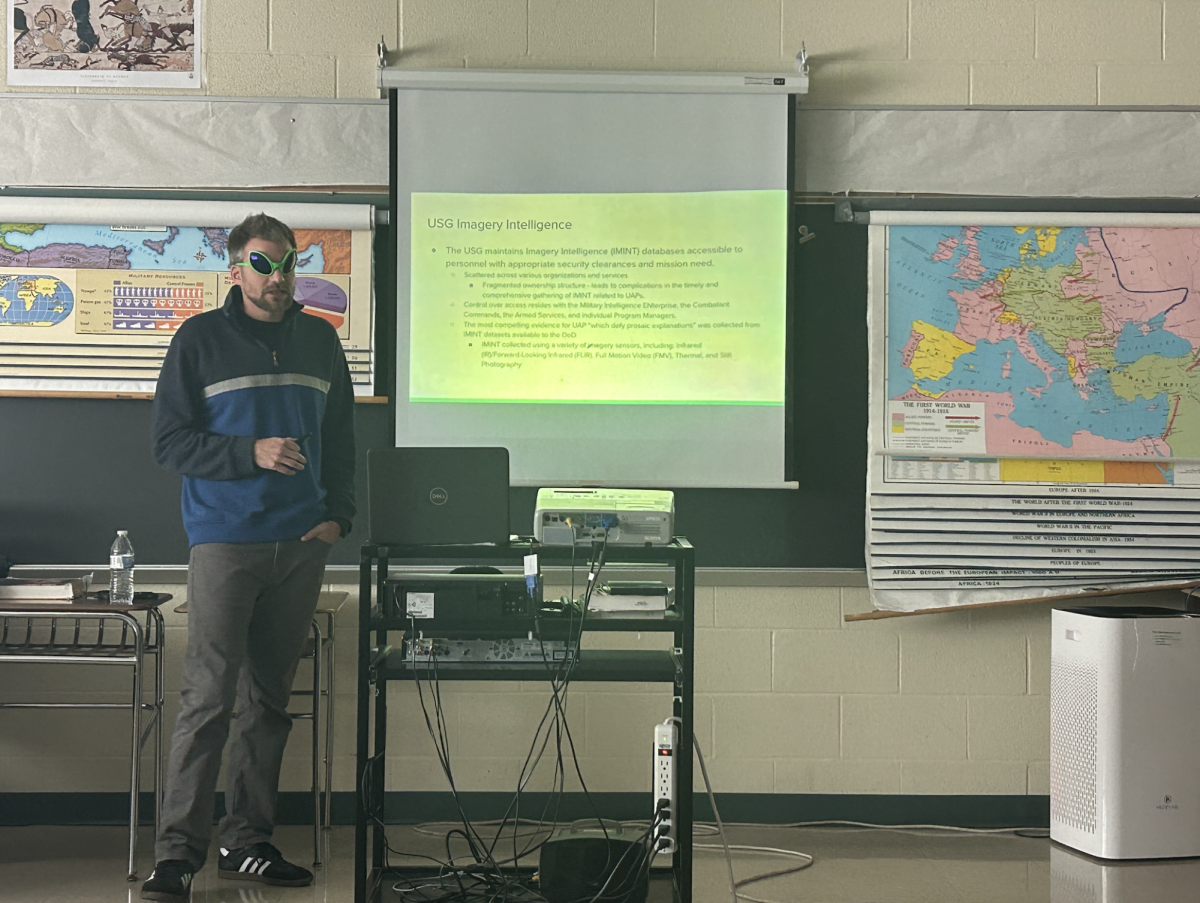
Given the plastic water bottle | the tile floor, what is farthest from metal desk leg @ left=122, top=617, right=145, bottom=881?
the plastic water bottle

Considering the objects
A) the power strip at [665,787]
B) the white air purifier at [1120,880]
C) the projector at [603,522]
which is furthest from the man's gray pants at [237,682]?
the white air purifier at [1120,880]

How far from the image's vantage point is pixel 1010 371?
3.49 m

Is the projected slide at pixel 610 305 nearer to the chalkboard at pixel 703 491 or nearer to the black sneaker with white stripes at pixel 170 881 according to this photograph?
the chalkboard at pixel 703 491

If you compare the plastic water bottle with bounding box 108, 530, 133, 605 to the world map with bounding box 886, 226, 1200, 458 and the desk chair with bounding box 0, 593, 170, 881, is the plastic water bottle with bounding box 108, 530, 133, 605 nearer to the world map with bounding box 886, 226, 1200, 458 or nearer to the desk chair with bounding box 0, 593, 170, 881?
the desk chair with bounding box 0, 593, 170, 881

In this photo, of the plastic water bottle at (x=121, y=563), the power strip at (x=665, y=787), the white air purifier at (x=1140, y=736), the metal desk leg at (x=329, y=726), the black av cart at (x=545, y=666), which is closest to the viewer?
the black av cart at (x=545, y=666)

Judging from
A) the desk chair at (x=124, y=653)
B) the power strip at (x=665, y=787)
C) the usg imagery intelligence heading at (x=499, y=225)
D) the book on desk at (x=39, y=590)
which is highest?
the usg imagery intelligence heading at (x=499, y=225)

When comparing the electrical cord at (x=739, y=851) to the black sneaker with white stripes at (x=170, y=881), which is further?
the electrical cord at (x=739, y=851)

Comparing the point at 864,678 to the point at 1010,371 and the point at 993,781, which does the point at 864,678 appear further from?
the point at 1010,371

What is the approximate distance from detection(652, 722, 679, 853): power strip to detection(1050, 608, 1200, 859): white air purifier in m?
1.34

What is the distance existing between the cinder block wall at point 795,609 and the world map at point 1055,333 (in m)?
0.48

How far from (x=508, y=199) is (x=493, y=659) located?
5.09 feet

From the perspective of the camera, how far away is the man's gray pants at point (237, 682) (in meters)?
2.70

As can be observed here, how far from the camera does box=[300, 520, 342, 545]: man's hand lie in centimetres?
287

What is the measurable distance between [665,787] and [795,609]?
1018 millimetres
